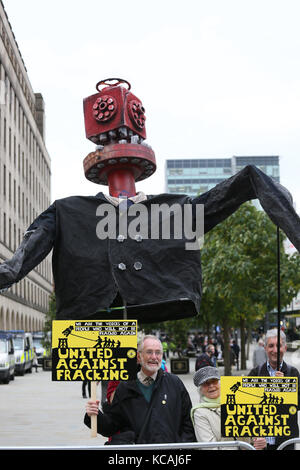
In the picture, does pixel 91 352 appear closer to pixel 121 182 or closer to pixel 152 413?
pixel 152 413

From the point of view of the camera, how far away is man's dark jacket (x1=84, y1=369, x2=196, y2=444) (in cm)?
445

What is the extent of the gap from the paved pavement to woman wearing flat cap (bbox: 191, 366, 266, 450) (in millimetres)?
2088

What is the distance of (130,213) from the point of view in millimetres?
4969

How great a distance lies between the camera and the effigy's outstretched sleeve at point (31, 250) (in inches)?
165

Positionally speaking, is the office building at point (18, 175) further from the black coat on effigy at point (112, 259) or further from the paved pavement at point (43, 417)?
the black coat on effigy at point (112, 259)

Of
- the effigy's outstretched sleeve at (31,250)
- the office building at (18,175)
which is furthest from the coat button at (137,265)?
the office building at (18,175)

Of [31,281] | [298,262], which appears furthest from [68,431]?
[31,281]

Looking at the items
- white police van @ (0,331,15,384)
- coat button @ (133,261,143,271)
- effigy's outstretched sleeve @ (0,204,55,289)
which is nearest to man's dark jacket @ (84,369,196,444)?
coat button @ (133,261,143,271)

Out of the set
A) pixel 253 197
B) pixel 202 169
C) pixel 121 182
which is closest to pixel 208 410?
pixel 253 197

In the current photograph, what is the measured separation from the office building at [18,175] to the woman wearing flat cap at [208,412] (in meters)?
50.2

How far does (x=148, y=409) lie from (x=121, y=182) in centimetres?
187

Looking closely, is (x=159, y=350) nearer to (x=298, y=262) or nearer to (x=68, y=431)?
(x=68, y=431)

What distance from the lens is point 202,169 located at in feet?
530

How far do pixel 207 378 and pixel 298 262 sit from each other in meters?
20.0
